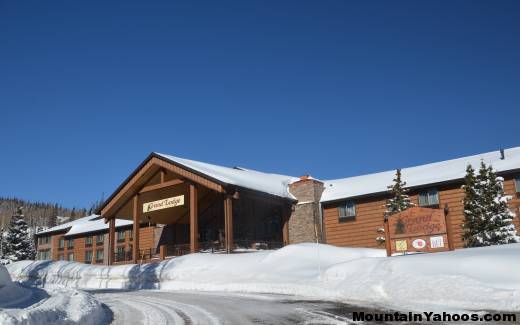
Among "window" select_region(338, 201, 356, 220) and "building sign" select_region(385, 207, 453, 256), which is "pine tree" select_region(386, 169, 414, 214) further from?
"building sign" select_region(385, 207, 453, 256)

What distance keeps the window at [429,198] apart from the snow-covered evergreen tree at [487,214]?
548 centimetres

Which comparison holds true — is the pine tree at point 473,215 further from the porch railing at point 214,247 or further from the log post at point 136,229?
the log post at point 136,229

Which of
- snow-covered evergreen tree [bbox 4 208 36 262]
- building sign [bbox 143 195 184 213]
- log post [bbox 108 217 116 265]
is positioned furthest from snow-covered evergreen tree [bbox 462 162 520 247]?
snow-covered evergreen tree [bbox 4 208 36 262]

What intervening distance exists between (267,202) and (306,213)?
2747 millimetres

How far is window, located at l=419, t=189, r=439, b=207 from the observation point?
92.2 feet

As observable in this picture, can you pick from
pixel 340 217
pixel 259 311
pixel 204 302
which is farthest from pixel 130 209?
pixel 259 311

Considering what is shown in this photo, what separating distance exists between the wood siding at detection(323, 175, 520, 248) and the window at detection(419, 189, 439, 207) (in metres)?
0.23

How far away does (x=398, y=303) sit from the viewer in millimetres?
11852

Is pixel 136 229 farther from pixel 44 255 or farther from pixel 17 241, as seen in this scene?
pixel 44 255

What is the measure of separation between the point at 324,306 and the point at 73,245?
4418cm

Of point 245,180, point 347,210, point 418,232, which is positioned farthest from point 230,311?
point 347,210

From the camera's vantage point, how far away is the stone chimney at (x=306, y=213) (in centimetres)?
3058

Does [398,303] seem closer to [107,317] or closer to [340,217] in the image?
[107,317]

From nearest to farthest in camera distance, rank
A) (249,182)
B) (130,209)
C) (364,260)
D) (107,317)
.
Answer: (107,317)
(364,260)
(249,182)
(130,209)
